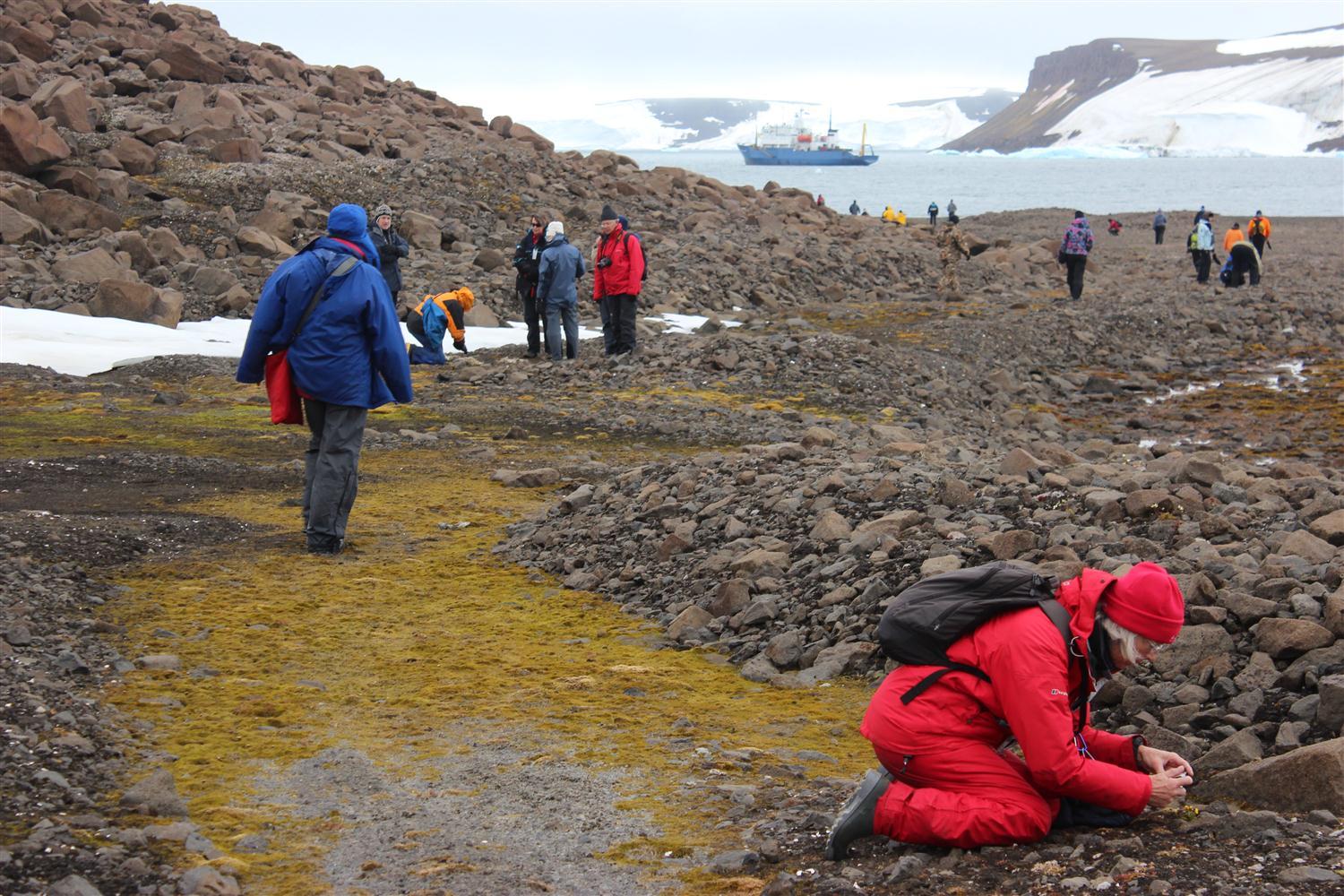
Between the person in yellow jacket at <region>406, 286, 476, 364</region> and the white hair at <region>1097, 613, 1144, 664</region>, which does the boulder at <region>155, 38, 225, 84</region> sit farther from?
the white hair at <region>1097, 613, 1144, 664</region>

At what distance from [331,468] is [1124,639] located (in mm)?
5466

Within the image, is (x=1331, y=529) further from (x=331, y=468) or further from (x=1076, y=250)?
(x=1076, y=250)

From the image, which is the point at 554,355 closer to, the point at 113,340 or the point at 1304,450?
the point at 113,340

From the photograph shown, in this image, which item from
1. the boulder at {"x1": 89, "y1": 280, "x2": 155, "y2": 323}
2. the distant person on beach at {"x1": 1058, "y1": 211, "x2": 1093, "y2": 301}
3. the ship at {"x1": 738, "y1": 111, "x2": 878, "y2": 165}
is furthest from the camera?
the ship at {"x1": 738, "y1": 111, "x2": 878, "y2": 165}

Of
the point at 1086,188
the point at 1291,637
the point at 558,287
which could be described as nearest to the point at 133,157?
the point at 558,287

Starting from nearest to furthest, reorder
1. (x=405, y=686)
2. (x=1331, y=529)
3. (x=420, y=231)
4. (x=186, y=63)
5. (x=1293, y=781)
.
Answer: (x=1293, y=781)
(x=405, y=686)
(x=1331, y=529)
(x=420, y=231)
(x=186, y=63)

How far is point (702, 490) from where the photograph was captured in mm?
9453

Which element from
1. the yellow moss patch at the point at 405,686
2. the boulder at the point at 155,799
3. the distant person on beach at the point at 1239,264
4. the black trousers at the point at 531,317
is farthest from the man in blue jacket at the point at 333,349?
the distant person on beach at the point at 1239,264

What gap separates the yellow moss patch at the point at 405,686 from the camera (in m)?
4.99

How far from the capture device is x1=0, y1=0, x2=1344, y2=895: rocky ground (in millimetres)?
4383

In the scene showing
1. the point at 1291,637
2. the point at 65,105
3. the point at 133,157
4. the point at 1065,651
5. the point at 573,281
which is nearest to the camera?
the point at 1065,651

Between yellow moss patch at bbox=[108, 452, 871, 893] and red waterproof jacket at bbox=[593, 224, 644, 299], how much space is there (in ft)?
28.6

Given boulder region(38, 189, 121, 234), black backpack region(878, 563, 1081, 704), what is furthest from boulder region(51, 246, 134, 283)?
black backpack region(878, 563, 1081, 704)

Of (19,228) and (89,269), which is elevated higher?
(19,228)
